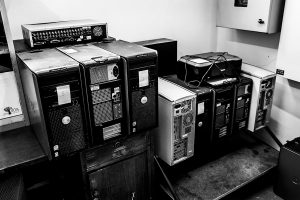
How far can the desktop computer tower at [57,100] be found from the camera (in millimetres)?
1251

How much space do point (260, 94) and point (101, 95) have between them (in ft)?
4.21

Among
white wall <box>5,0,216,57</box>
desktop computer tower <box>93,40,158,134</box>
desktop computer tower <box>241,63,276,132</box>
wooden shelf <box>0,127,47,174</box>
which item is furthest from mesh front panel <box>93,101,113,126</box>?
desktop computer tower <box>241,63,276,132</box>

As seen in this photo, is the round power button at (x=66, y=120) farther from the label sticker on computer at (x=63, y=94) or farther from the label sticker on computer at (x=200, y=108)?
the label sticker on computer at (x=200, y=108)

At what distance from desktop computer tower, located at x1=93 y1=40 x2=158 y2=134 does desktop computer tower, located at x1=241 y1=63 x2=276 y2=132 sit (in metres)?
0.90

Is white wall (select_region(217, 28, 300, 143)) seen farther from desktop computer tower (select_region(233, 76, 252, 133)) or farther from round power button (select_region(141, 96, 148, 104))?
round power button (select_region(141, 96, 148, 104))

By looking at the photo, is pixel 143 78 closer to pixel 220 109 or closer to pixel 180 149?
pixel 180 149

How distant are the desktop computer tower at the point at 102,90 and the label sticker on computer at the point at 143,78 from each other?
101 millimetres

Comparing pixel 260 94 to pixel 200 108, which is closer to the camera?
pixel 200 108

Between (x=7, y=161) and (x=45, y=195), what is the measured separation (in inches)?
21.6

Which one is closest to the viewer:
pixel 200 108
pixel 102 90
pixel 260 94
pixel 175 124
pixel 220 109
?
pixel 102 90

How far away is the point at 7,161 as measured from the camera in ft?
4.56

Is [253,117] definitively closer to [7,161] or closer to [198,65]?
[198,65]

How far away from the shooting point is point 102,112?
1455mm

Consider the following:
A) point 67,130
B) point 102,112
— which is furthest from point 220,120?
point 67,130
